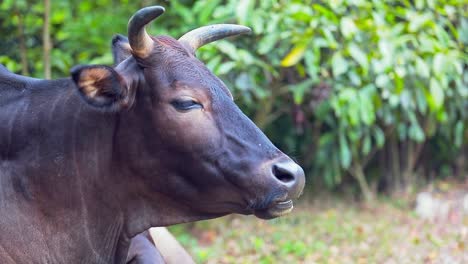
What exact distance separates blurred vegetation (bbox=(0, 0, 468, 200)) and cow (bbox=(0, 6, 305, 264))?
11.3ft

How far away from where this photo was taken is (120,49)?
4.13 metres

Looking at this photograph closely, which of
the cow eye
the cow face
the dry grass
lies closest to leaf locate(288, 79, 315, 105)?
the dry grass

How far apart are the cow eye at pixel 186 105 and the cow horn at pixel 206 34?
49cm

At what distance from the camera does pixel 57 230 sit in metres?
3.97

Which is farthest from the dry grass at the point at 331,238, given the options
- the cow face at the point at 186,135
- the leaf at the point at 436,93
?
the cow face at the point at 186,135

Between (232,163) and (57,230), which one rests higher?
(232,163)

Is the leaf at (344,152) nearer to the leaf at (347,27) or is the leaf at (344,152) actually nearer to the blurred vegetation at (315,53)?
the blurred vegetation at (315,53)

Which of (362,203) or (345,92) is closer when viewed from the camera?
(345,92)

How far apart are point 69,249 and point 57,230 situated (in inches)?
3.7

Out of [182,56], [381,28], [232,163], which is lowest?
[381,28]

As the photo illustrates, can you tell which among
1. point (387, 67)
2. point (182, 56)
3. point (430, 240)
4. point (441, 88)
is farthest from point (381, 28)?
point (182, 56)

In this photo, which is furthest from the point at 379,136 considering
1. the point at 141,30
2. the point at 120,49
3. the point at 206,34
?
the point at 141,30

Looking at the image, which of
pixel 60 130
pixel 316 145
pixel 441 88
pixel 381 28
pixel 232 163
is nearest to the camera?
pixel 232 163

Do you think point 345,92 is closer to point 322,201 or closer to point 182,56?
point 322,201
